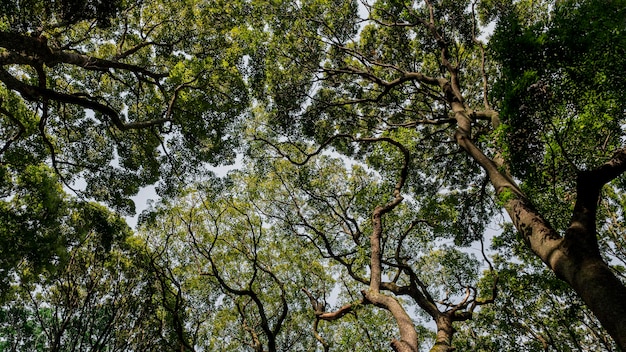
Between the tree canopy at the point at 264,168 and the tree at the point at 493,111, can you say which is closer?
the tree at the point at 493,111

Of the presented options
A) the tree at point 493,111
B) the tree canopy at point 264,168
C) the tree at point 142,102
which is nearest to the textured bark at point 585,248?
the tree at point 493,111

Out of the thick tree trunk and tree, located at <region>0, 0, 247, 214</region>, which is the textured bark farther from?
tree, located at <region>0, 0, 247, 214</region>

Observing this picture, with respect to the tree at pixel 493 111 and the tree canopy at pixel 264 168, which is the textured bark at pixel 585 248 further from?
the tree canopy at pixel 264 168

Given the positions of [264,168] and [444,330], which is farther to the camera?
[264,168]

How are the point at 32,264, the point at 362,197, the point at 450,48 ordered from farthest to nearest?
the point at 450,48, the point at 32,264, the point at 362,197

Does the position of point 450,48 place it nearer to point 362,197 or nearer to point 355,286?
point 362,197

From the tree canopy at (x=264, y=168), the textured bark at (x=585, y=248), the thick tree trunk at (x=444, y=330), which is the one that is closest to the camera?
the textured bark at (x=585, y=248)

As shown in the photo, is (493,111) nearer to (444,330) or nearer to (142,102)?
(444,330)

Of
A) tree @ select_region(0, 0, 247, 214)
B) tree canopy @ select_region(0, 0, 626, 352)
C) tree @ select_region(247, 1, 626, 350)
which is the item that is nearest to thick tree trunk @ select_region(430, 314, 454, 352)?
tree canopy @ select_region(0, 0, 626, 352)

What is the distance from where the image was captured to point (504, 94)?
4.99 meters

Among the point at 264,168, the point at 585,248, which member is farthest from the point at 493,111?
the point at 264,168

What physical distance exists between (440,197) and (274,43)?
7529mm

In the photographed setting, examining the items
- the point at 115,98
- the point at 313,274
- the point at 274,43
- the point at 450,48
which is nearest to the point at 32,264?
the point at 115,98

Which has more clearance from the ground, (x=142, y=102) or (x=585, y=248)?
(x=142, y=102)
